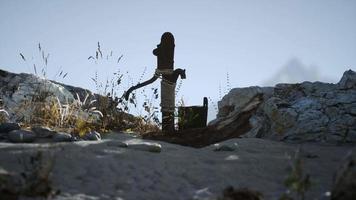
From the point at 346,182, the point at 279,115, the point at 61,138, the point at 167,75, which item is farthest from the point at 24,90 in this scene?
the point at 346,182

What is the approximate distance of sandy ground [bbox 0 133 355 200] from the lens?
2186mm

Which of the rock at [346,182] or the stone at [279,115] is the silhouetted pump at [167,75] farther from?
the rock at [346,182]

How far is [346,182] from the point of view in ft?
5.93

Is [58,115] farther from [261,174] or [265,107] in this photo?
[261,174]

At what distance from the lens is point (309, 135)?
508 centimetres

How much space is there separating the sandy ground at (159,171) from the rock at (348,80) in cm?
269

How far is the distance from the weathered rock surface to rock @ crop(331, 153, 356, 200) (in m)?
3.18

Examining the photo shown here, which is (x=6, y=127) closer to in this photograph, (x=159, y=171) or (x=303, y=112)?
(x=159, y=171)

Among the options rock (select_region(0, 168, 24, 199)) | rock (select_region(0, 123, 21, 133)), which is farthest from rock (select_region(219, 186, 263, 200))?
rock (select_region(0, 123, 21, 133))

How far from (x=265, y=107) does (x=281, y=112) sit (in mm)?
429

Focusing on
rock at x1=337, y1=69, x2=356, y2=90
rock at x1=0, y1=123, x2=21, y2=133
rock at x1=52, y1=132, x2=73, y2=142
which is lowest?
rock at x1=52, y1=132, x2=73, y2=142

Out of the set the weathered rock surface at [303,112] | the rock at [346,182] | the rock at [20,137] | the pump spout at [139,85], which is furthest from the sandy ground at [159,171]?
the pump spout at [139,85]

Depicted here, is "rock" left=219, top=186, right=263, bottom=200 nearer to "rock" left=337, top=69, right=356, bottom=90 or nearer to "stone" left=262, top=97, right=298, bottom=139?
"stone" left=262, top=97, right=298, bottom=139

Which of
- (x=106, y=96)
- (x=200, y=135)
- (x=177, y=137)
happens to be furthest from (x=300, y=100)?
(x=106, y=96)
